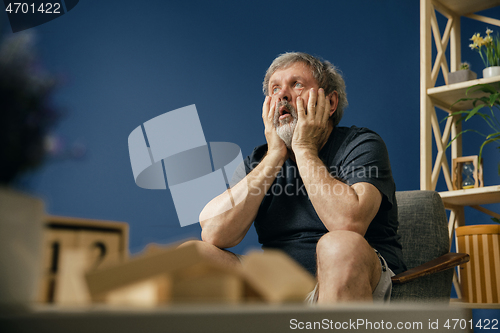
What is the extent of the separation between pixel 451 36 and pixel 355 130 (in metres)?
1.30

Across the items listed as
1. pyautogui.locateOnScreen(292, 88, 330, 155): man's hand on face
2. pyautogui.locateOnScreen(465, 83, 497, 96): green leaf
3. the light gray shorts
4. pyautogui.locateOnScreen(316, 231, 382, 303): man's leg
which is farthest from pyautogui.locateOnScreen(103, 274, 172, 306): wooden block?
pyautogui.locateOnScreen(465, 83, 497, 96): green leaf

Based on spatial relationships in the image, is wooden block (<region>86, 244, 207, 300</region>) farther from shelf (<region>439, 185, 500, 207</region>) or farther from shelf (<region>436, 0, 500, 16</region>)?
shelf (<region>436, 0, 500, 16</region>)

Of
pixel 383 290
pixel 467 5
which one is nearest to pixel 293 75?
pixel 383 290

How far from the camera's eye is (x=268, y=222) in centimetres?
129

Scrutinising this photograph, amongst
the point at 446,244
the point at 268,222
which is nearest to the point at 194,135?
the point at 268,222

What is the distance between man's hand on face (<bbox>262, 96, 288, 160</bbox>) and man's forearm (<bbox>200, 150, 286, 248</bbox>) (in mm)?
96

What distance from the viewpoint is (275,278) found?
277mm

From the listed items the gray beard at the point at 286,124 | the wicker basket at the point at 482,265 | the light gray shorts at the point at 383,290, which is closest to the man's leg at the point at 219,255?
the light gray shorts at the point at 383,290

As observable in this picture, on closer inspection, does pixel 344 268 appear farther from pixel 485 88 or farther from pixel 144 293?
pixel 485 88

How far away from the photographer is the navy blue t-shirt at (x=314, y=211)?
114 centimetres

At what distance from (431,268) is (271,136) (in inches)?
25.7

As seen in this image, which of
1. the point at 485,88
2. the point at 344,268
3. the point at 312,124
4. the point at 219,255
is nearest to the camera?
the point at 344,268

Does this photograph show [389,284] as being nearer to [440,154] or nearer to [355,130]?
[355,130]

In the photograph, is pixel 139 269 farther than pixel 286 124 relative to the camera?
No
